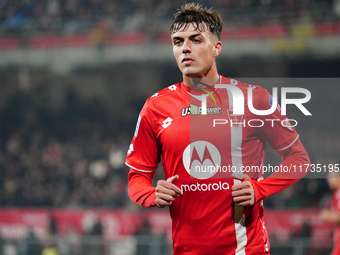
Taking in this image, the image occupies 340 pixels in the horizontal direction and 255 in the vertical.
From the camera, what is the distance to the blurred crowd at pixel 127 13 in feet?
52.4

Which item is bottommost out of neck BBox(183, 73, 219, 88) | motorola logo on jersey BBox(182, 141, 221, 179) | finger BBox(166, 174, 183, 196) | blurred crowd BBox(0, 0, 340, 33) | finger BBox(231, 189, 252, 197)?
finger BBox(231, 189, 252, 197)

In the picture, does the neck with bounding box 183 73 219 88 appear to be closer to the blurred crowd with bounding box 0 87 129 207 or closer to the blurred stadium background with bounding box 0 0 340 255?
the blurred stadium background with bounding box 0 0 340 255

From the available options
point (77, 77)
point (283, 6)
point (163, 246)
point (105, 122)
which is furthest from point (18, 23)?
point (163, 246)

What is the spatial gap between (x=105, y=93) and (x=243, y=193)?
17412mm

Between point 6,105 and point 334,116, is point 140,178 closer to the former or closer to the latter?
point 334,116

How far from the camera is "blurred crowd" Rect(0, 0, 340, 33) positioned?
52.4 feet

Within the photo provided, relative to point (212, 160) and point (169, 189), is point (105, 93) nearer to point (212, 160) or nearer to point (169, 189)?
point (212, 160)

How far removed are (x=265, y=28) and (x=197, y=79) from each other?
13805 mm

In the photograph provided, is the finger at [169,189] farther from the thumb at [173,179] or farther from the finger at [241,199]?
the finger at [241,199]

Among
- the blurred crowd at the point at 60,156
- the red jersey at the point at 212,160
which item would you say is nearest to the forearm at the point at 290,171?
the red jersey at the point at 212,160

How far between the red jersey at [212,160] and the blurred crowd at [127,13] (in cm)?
1344

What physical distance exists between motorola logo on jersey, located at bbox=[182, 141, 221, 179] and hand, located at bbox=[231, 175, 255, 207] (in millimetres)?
228

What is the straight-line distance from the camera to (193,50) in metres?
3.07

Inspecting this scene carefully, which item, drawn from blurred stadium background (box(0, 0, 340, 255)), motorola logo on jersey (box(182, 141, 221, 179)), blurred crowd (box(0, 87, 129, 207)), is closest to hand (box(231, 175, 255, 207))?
motorola logo on jersey (box(182, 141, 221, 179))
